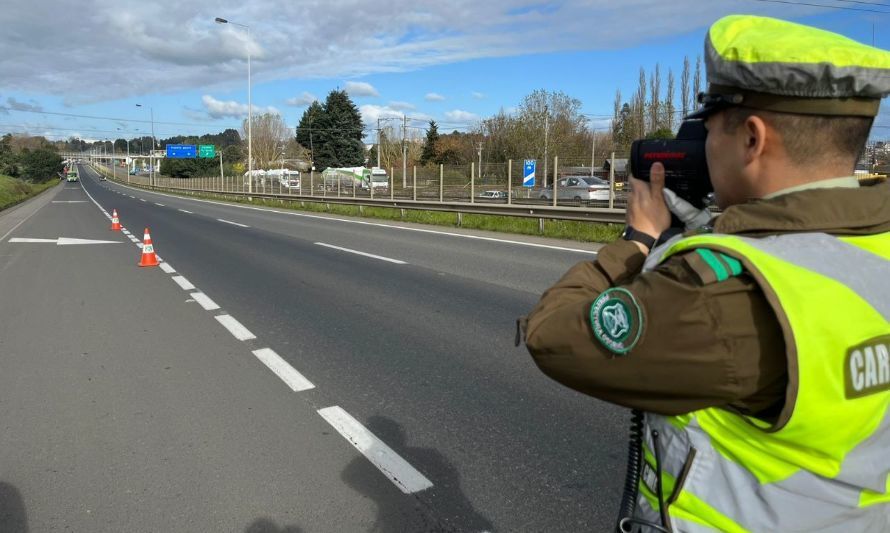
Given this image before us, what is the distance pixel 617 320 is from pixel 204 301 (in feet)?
25.3

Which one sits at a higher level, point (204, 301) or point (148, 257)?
point (148, 257)

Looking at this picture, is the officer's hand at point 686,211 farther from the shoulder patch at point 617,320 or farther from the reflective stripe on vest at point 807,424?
the shoulder patch at point 617,320

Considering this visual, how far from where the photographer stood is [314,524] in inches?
113

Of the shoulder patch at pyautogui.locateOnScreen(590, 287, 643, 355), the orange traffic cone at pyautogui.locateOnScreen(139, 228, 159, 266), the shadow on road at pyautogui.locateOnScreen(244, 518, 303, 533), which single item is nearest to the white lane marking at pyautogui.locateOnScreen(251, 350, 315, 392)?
the shadow on road at pyautogui.locateOnScreen(244, 518, 303, 533)

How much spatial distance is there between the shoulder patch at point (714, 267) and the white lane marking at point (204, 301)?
7267mm

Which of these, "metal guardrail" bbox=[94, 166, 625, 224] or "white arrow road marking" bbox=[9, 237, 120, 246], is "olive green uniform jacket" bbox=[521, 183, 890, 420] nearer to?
"metal guardrail" bbox=[94, 166, 625, 224]

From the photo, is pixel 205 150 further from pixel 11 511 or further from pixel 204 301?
pixel 11 511

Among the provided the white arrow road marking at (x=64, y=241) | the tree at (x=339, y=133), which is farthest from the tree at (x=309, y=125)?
the white arrow road marking at (x=64, y=241)

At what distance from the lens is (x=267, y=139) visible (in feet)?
337

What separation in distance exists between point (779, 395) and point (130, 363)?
552 centimetres

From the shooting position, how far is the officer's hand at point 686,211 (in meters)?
1.29

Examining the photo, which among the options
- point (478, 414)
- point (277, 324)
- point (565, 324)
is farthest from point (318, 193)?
point (565, 324)

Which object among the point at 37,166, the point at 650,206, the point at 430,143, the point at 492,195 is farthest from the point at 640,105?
the point at 37,166

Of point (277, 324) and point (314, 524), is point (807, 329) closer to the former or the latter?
point (314, 524)
